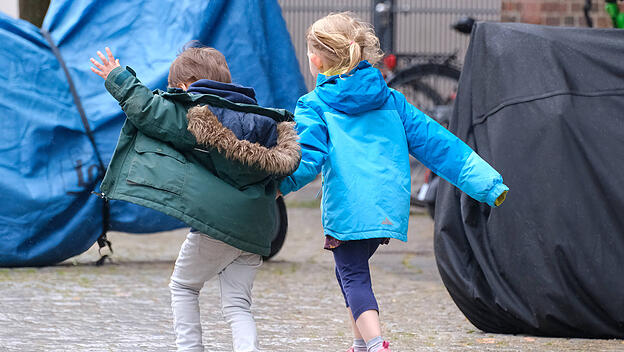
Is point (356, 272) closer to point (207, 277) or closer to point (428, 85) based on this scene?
point (207, 277)

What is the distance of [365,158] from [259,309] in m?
1.54

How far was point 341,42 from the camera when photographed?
3451 mm

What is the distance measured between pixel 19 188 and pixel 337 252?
2.59 m

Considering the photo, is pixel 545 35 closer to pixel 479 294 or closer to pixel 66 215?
pixel 479 294

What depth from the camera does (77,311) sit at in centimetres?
461

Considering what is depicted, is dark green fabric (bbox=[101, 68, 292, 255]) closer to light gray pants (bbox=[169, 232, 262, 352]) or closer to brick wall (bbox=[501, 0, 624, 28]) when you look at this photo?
light gray pants (bbox=[169, 232, 262, 352])

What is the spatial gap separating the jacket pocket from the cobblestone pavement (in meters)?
0.99

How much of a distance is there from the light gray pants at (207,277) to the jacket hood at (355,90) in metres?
0.62

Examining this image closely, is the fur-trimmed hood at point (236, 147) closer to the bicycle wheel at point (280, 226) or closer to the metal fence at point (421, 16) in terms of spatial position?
the bicycle wheel at point (280, 226)

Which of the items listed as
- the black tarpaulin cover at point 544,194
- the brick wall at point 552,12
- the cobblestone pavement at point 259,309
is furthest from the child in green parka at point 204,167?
the brick wall at point 552,12

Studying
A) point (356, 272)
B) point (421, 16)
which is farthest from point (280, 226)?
point (421, 16)

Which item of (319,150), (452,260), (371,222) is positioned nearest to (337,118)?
(319,150)

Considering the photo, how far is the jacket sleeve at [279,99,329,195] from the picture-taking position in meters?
3.32

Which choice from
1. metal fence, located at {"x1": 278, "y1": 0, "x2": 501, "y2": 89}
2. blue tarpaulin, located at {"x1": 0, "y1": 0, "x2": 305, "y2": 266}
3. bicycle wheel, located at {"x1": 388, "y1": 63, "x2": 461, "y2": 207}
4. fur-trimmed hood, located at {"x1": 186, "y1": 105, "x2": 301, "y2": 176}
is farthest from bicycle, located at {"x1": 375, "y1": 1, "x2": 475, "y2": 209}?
fur-trimmed hood, located at {"x1": 186, "y1": 105, "x2": 301, "y2": 176}
